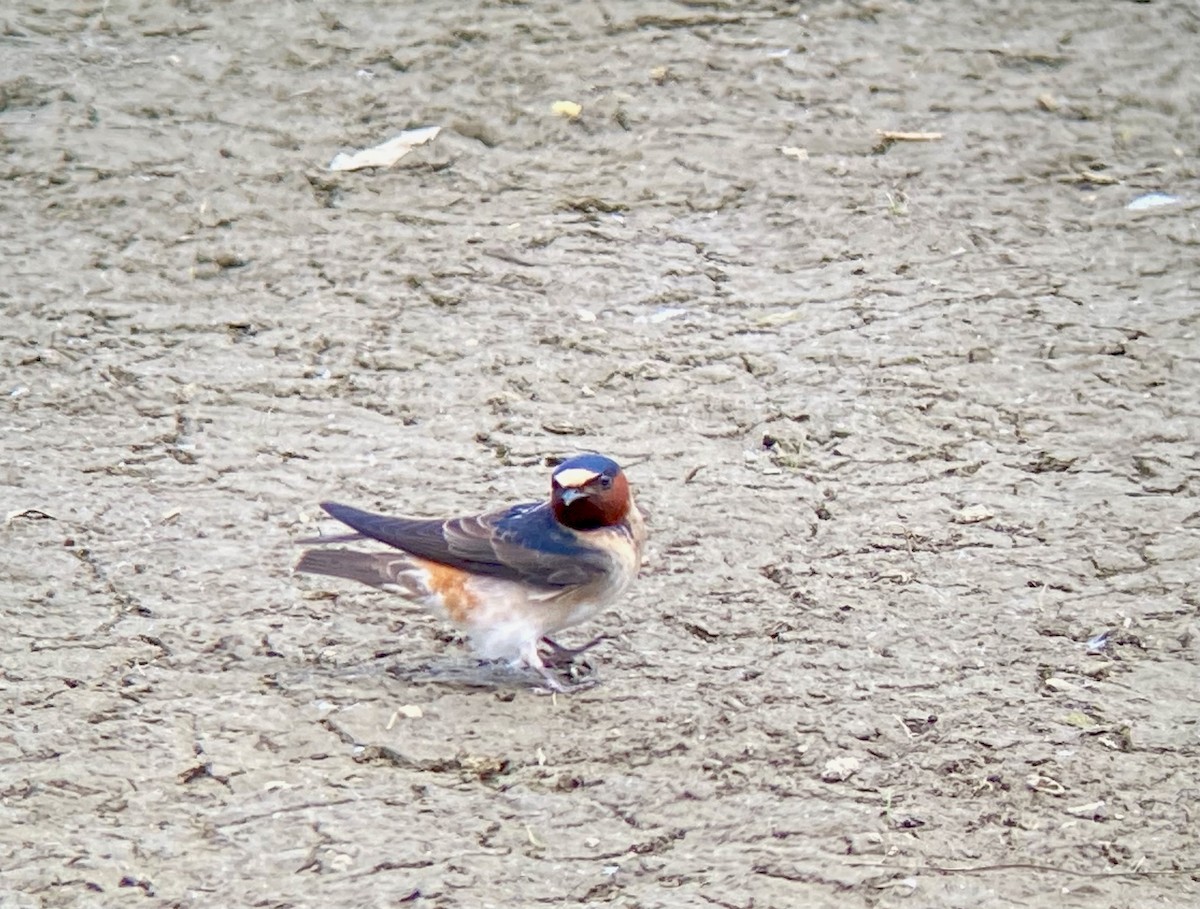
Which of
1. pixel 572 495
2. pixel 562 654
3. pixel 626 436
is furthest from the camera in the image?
pixel 626 436

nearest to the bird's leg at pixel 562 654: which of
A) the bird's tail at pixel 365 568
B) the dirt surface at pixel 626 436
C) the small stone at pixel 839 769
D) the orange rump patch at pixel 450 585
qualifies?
the dirt surface at pixel 626 436

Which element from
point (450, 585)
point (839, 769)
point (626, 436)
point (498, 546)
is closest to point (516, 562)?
point (498, 546)

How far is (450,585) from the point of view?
484 centimetres

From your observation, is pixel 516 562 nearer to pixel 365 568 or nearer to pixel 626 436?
pixel 365 568

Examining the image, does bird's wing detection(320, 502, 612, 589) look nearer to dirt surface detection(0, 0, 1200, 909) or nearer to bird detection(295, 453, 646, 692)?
bird detection(295, 453, 646, 692)

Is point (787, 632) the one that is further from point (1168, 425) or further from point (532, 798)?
point (1168, 425)

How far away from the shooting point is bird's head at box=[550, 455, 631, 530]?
479cm

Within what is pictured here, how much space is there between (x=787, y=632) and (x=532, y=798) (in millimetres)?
1091

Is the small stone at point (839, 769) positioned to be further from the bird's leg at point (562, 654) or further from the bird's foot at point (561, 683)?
the bird's leg at point (562, 654)

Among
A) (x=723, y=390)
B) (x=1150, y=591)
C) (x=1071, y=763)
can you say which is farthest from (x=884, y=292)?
(x=1071, y=763)

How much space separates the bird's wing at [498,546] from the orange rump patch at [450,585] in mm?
32

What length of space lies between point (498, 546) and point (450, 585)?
18 cm

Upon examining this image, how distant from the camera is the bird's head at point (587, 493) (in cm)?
479

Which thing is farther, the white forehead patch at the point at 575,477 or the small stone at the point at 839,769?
the white forehead patch at the point at 575,477
